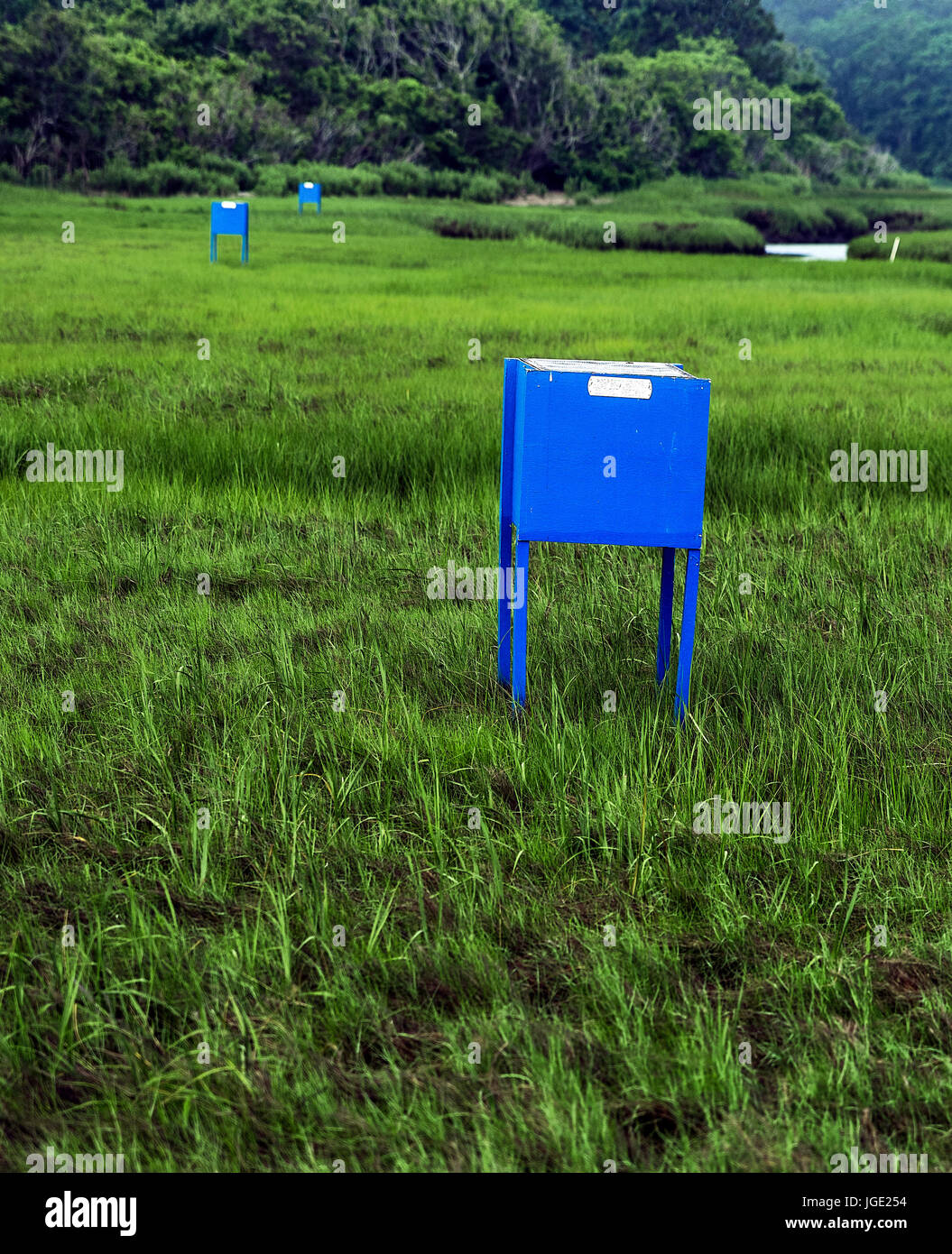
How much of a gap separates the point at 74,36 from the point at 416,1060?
41.0m

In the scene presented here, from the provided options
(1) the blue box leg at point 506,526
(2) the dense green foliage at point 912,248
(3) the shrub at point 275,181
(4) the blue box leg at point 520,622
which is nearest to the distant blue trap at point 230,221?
(2) the dense green foliage at point 912,248

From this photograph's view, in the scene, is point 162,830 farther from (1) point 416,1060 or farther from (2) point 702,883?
(2) point 702,883

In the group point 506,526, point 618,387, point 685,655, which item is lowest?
point 685,655

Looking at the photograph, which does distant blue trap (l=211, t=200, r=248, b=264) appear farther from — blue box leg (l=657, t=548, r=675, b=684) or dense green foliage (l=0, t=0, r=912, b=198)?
dense green foliage (l=0, t=0, r=912, b=198)

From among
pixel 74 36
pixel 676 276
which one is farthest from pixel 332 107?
pixel 676 276

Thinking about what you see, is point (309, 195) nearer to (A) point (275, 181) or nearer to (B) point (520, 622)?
(A) point (275, 181)

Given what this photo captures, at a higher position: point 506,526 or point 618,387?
point 618,387

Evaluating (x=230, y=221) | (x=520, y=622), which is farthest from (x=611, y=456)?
(x=230, y=221)

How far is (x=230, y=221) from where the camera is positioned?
733 inches

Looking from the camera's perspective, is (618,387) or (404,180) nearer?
(618,387)

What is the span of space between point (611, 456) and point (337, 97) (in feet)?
158

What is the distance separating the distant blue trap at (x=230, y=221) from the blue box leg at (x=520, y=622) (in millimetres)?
16138

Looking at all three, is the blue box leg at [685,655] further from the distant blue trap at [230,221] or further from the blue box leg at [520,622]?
the distant blue trap at [230,221]

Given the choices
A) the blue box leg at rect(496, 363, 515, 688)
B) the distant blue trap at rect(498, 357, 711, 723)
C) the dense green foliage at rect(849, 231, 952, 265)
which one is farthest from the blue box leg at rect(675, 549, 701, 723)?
the dense green foliage at rect(849, 231, 952, 265)
